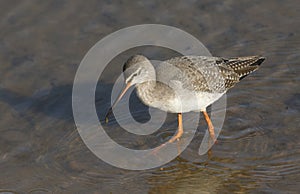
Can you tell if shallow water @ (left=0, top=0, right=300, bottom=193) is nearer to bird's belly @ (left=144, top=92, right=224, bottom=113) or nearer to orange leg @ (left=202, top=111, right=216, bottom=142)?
orange leg @ (left=202, top=111, right=216, bottom=142)

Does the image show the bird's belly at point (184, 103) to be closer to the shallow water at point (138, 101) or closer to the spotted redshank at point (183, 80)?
the spotted redshank at point (183, 80)

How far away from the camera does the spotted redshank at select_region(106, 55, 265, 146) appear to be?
32.5 feet

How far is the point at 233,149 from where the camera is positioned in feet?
34.0

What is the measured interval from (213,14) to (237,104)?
320cm

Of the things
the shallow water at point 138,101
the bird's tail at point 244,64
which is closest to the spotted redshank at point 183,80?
the bird's tail at point 244,64

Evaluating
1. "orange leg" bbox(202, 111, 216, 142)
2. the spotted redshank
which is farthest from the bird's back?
"orange leg" bbox(202, 111, 216, 142)

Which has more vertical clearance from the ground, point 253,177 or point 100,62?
point 100,62

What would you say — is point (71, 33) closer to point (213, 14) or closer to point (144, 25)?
point (144, 25)

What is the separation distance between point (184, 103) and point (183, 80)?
44 centimetres

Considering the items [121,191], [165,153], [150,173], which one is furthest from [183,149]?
[121,191]

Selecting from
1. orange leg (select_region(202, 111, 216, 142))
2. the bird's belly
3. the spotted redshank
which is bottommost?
orange leg (select_region(202, 111, 216, 142))

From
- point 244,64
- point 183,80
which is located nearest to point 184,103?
point 183,80

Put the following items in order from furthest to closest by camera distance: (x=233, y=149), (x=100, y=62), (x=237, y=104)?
(x=100, y=62) < (x=237, y=104) < (x=233, y=149)

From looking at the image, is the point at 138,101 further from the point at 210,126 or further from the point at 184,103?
the point at 184,103
